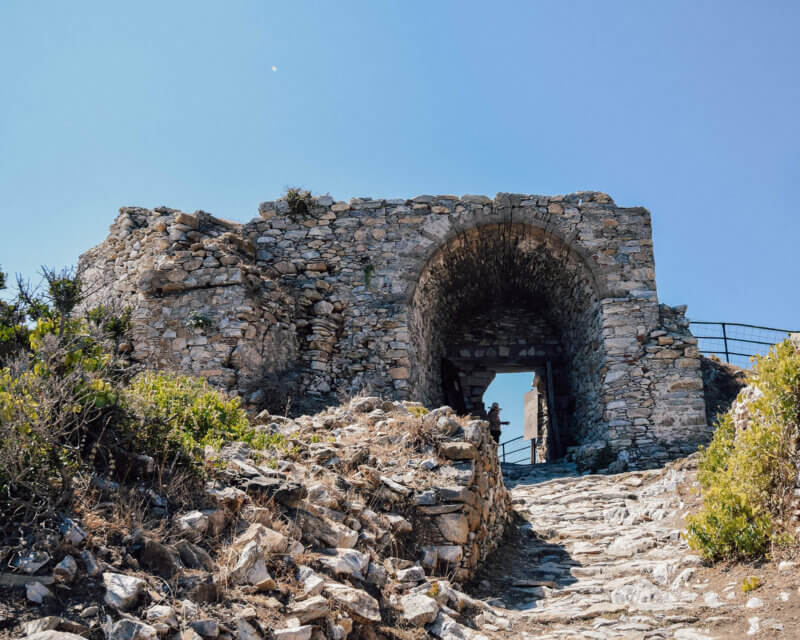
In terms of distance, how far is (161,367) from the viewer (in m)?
9.27

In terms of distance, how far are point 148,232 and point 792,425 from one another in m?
9.23

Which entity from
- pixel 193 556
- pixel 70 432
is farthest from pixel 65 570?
pixel 70 432

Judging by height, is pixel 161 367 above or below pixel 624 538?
above

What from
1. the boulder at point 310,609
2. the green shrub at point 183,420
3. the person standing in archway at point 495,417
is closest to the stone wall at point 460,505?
the green shrub at point 183,420

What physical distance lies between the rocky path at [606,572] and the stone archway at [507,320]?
10.1ft

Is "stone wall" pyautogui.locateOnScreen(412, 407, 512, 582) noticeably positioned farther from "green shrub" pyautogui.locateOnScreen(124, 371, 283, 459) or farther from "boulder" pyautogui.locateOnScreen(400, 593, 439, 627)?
"green shrub" pyautogui.locateOnScreen(124, 371, 283, 459)

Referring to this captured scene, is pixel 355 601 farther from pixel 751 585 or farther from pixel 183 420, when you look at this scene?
pixel 751 585

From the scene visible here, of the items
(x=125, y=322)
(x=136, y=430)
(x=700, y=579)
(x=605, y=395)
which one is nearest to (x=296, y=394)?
(x=125, y=322)

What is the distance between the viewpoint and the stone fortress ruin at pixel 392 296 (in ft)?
31.1

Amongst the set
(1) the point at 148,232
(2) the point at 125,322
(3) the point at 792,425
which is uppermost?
(1) the point at 148,232

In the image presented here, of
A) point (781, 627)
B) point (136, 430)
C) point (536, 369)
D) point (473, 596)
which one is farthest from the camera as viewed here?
point (536, 369)

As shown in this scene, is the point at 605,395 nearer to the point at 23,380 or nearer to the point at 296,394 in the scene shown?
the point at 296,394

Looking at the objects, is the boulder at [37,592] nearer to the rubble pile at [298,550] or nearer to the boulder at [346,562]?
the rubble pile at [298,550]

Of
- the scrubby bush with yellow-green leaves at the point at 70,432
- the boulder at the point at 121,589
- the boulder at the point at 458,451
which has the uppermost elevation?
the scrubby bush with yellow-green leaves at the point at 70,432
